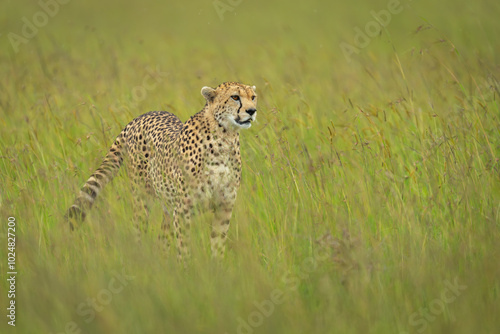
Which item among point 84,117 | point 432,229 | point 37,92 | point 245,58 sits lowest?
point 432,229

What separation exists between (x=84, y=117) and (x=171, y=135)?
3.14 m

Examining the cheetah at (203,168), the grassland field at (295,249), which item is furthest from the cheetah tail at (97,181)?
the grassland field at (295,249)

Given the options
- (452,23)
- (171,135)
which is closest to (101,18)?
(452,23)

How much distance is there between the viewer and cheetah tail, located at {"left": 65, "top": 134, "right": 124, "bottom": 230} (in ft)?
13.9

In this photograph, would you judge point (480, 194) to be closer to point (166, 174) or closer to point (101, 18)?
point (166, 174)

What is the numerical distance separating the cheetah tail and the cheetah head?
3.61 ft

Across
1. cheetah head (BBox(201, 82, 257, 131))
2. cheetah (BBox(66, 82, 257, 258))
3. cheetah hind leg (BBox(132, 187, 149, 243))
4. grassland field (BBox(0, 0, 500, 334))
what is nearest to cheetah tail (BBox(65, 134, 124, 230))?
cheetah (BBox(66, 82, 257, 258))

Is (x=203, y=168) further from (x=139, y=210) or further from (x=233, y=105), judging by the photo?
(x=139, y=210)

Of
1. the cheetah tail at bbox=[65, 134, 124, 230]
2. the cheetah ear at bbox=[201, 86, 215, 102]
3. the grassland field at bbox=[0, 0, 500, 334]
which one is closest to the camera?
the grassland field at bbox=[0, 0, 500, 334]

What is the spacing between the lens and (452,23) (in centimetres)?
728

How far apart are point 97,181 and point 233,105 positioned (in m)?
1.32

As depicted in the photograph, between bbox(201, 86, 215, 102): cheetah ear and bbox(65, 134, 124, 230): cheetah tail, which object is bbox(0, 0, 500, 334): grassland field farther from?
bbox(201, 86, 215, 102): cheetah ear

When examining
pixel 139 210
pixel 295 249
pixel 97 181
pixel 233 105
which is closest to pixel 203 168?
pixel 233 105

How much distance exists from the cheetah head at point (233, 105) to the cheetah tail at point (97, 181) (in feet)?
3.61
